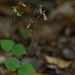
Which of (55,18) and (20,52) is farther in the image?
(55,18)

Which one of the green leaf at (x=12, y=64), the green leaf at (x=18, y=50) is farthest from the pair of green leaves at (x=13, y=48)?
the green leaf at (x=12, y=64)

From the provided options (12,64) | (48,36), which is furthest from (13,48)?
(48,36)

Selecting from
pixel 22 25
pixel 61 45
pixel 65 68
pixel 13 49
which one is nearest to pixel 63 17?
pixel 22 25

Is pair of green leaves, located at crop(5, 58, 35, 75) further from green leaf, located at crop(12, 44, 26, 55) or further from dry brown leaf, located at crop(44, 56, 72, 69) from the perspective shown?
dry brown leaf, located at crop(44, 56, 72, 69)

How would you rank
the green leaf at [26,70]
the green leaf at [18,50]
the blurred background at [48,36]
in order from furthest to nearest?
the blurred background at [48,36]
the green leaf at [18,50]
the green leaf at [26,70]

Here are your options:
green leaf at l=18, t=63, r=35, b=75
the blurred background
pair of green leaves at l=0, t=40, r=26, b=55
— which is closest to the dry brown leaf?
the blurred background

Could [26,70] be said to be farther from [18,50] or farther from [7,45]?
[7,45]

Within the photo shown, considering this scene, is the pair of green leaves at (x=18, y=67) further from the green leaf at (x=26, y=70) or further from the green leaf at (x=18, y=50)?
the green leaf at (x=18, y=50)

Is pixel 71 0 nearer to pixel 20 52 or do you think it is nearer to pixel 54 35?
pixel 54 35
